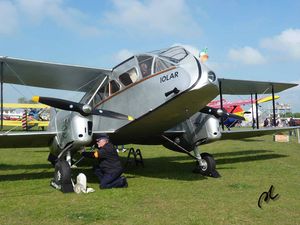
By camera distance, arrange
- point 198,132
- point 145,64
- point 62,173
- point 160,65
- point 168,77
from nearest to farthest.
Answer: point 168,77 < point 62,173 < point 160,65 < point 145,64 < point 198,132

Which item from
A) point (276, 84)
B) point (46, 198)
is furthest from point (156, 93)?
point (276, 84)

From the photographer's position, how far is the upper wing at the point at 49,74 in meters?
10.8

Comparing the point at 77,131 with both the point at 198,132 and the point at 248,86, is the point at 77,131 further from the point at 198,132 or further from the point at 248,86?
the point at 248,86

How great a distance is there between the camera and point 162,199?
7688mm

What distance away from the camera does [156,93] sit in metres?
9.14

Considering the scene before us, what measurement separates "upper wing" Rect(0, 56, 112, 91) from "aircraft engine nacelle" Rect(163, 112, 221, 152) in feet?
11.0

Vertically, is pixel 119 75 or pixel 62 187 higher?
pixel 119 75

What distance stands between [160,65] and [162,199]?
360 centimetres

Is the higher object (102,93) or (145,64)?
(145,64)

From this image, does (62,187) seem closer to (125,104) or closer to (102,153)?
(102,153)

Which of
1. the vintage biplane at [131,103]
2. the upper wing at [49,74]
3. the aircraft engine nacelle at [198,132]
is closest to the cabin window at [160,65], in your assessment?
the vintage biplane at [131,103]

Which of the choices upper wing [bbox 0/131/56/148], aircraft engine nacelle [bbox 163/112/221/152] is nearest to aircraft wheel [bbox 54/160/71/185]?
upper wing [bbox 0/131/56/148]

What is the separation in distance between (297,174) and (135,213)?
6997mm

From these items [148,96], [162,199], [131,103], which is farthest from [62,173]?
[148,96]
